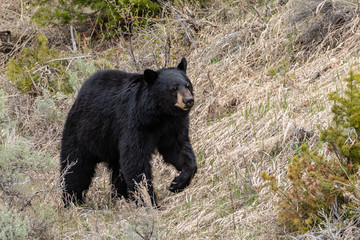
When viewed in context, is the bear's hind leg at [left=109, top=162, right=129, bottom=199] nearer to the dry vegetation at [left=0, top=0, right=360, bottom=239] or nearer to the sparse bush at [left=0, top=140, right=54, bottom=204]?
the dry vegetation at [left=0, top=0, right=360, bottom=239]

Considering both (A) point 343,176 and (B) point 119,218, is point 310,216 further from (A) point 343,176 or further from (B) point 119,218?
(B) point 119,218

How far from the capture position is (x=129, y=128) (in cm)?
563

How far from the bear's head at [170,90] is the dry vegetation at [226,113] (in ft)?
2.74

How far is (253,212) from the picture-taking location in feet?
15.8

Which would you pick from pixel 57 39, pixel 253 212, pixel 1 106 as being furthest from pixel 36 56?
pixel 253 212

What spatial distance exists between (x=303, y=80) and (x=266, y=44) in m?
1.23

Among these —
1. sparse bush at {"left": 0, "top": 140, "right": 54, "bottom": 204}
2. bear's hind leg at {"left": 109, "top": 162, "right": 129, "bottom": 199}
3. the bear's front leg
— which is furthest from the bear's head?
sparse bush at {"left": 0, "top": 140, "right": 54, "bottom": 204}

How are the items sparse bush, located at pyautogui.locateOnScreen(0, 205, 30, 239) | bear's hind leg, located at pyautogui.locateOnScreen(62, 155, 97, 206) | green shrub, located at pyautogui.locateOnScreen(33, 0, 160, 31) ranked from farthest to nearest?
1. green shrub, located at pyautogui.locateOnScreen(33, 0, 160, 31)
2. bear's hind leg, located at pyautogui.locateOnScreen(62, 155, 97, 206)
3. sparse bush, located at pyautogui.locateOnScreen(0, 205, 30, 239)

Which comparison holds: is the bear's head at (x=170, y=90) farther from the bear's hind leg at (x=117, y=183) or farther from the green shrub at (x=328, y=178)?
the green shrub at (x=328, y=178)

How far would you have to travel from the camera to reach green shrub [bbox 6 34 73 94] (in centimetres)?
898

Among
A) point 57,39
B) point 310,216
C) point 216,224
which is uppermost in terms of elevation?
point 310,216

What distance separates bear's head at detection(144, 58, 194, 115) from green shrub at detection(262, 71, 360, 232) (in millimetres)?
1493

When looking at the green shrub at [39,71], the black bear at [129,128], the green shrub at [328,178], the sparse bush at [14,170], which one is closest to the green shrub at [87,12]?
the green shrub at [39,71]

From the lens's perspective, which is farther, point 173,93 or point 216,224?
point 173,93
